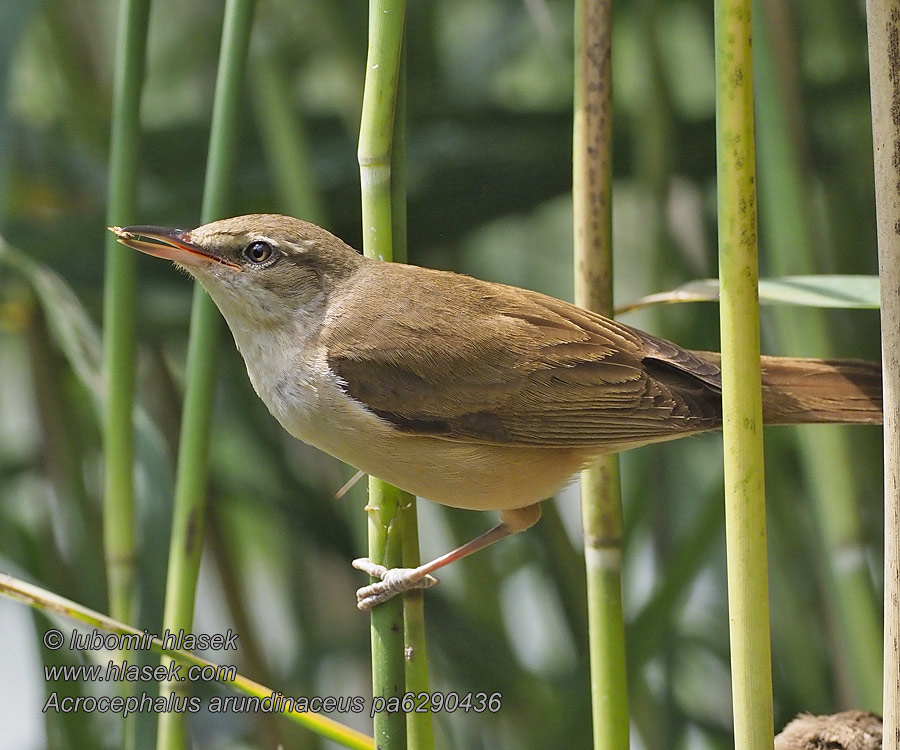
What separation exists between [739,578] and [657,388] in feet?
2.40

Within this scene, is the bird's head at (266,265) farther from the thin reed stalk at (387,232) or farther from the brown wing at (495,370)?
the thin reed stalk at (387,232)

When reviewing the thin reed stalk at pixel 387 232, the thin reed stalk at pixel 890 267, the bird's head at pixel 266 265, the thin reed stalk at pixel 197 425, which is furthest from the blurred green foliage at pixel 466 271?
the thin reed stalk at pixel 890 267

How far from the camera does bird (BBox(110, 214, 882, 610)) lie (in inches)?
70.6

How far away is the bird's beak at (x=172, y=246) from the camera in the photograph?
1.58 m

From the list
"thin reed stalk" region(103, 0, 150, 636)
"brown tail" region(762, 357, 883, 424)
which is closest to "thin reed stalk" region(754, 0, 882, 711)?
"brown tail" region(762, 357, 883, 424)

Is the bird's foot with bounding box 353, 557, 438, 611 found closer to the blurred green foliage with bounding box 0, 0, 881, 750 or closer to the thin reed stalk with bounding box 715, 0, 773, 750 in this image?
the thin reed stalk with bounding box 715, 0, 773, 750

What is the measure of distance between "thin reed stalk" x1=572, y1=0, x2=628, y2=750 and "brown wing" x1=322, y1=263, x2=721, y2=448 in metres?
0.18

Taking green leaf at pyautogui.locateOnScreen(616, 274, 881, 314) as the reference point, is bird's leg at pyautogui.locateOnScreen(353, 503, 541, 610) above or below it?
below

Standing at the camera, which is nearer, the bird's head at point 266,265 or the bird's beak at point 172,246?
the bird's beak at point 172,246

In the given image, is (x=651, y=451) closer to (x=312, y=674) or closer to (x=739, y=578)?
(x=312, y=674)

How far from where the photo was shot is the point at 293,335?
192 centimetres

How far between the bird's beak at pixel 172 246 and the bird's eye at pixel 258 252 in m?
0.03

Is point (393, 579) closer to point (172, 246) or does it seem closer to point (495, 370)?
point (495, 370)

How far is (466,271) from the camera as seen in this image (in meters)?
2.92
